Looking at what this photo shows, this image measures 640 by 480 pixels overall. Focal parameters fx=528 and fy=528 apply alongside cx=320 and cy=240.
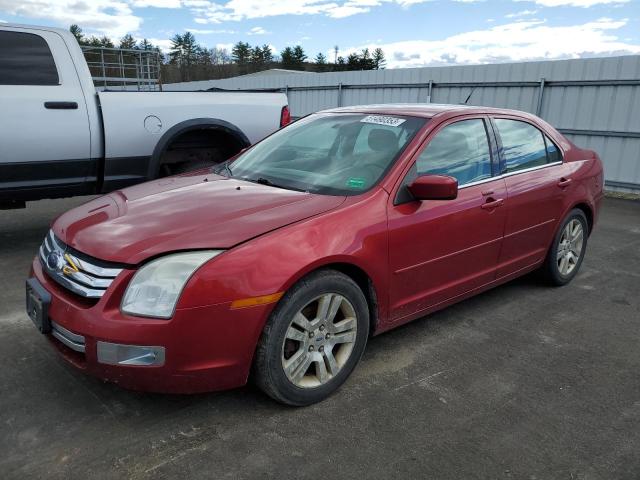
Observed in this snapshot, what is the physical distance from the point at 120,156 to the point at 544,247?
407cm

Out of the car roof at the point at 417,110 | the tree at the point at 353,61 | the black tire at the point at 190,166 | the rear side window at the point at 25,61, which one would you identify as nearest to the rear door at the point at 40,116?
the rear side window at the point at 25,61

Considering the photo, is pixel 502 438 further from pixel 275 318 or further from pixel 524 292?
pixel 524 292

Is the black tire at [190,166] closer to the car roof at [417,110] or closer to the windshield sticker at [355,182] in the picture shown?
the car roof at [417,110]

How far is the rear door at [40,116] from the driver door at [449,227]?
3.52 metres

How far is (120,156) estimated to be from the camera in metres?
5.32

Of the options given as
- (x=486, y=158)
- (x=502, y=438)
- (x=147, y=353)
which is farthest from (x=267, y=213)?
(x=486, y=158)

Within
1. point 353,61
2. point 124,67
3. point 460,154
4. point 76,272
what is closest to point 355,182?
point 460,154

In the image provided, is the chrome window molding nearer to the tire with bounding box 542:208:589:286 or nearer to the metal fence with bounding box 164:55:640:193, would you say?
the tire with bounding box 542:208:589:286

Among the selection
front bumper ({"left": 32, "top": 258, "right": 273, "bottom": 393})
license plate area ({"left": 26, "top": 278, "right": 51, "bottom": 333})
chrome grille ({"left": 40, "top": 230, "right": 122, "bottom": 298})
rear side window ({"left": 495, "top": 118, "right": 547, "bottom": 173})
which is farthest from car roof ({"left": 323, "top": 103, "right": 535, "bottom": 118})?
license plate area ({"left": 26, "top": 278, "right": 51, "bottom": 333})

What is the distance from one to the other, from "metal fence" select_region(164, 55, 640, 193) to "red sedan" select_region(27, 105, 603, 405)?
5006 millimetres

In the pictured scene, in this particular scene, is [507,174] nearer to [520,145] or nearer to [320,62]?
[520,145]

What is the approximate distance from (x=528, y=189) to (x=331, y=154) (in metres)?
1.55

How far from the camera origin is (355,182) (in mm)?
3096

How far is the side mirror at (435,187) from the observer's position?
2.97 metres
